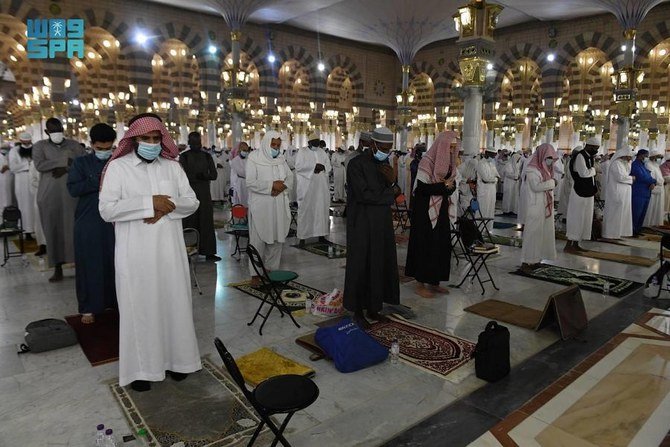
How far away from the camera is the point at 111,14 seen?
47.0 ft

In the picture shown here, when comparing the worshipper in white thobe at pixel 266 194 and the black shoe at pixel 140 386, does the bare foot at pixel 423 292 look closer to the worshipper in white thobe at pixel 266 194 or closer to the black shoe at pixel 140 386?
the worshipper in white thobe at pixel 266 194

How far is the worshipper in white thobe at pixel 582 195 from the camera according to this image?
7125 millimetres

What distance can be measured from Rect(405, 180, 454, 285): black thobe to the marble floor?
30cm

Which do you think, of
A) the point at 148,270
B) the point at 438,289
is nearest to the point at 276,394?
the point at 148,270

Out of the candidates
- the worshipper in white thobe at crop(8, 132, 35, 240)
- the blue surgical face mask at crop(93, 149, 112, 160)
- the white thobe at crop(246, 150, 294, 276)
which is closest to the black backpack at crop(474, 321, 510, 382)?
the white thobe at crop(246, 150, 294, 276)

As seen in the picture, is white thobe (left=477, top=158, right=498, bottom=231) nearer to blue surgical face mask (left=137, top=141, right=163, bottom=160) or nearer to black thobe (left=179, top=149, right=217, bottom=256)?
black thobe (left=179, top=149, right=217, bottom=256)

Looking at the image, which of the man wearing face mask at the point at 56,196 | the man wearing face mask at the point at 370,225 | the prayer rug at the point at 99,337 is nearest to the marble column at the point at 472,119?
the man wearing face mask at the point at 370,225

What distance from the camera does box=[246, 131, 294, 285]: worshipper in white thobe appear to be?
527cm

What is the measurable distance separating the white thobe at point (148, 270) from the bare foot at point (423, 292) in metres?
2.80

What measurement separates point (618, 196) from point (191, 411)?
821 centimetres

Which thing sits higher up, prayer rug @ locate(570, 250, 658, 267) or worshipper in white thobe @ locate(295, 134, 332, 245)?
worshipper in white thobe @ locate(295, 134, 332, 245)

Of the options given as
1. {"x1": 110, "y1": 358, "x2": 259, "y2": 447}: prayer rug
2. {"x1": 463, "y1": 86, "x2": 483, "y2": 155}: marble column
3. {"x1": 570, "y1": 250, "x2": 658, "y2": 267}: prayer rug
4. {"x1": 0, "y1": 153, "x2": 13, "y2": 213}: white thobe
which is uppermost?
{"x1": 463, "y1": 86, "x2": 483, "y2": 155}: marble column

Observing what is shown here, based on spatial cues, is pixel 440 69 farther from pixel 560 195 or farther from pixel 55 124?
pixel 55 124

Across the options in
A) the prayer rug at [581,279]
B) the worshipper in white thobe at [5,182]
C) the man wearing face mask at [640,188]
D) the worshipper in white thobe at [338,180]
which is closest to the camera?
the prayer rug at [581,279]
